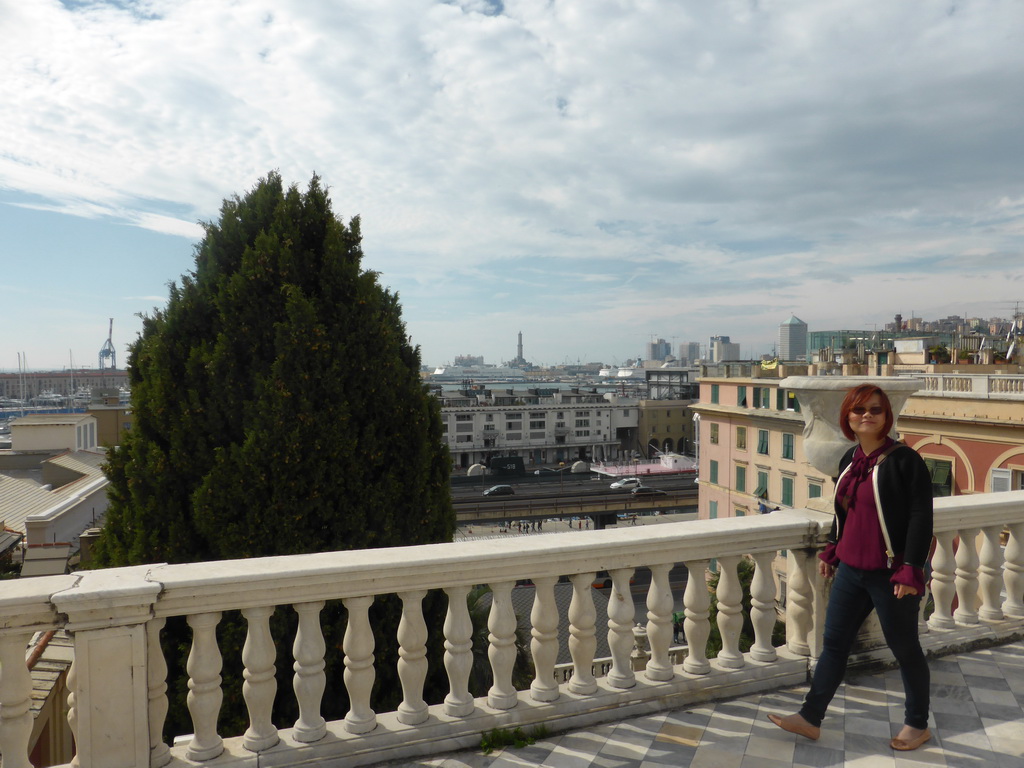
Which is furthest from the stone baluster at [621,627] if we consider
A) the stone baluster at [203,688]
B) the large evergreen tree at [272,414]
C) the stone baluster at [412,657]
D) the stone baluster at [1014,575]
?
the stone baluster at [1014,575]

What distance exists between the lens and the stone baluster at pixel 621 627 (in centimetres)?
335

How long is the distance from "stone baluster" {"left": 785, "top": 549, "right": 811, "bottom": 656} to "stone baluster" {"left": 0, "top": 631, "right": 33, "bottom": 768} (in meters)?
3.81

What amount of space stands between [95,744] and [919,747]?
3.69 metres

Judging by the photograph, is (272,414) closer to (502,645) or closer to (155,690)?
(155,690)

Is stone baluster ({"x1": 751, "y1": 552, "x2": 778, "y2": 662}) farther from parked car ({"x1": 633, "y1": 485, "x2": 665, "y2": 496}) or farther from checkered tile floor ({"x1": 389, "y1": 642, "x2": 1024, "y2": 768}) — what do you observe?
parked car ({"x1": 633, "y1": 485, "x2": 665, "y2": 496})

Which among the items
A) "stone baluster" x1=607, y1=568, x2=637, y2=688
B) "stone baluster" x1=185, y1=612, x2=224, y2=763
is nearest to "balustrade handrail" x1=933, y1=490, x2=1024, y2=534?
"stone baluster" x1=607, y1=568, x2=637, y2=688

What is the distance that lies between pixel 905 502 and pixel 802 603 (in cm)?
120

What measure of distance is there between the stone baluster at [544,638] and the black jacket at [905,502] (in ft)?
5.23

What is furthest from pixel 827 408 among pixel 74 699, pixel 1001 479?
pixel 1001 479

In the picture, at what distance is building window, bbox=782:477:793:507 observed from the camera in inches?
1077

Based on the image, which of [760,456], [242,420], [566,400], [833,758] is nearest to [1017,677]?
[833,758]

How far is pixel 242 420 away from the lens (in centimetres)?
544

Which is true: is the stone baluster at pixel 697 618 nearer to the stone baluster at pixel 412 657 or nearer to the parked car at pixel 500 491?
the stone baluster at pixel 412 657

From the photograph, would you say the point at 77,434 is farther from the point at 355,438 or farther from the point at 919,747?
the point at 919,747
